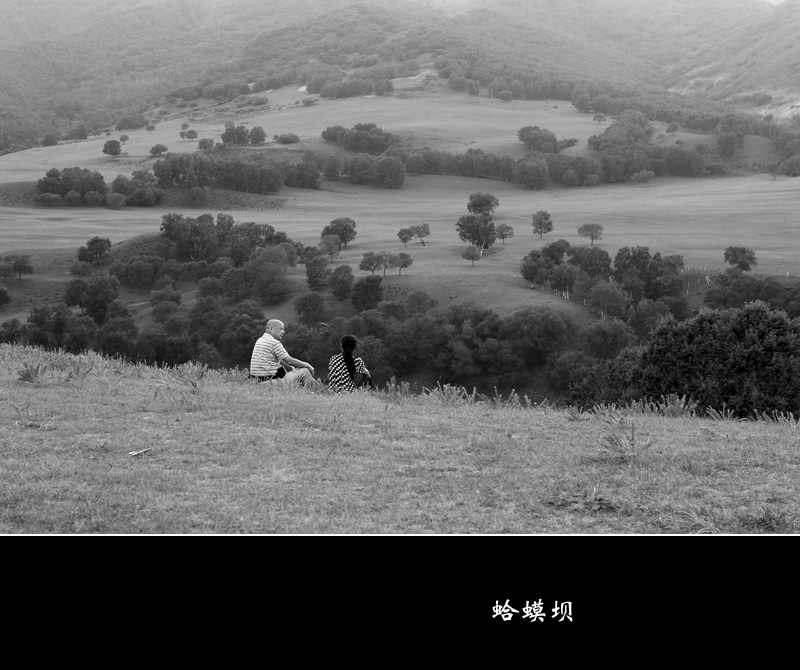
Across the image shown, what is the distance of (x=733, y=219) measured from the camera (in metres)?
106

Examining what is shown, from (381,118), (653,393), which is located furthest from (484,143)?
(653,393)

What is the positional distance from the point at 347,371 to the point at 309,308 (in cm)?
6862

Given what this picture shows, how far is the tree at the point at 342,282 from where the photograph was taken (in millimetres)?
82438

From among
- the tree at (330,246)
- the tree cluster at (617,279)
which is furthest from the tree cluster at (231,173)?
the tree cluster at (617,279)

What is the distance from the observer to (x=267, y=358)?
11.8 m

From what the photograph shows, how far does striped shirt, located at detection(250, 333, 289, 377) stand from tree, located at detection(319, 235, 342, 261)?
274ft

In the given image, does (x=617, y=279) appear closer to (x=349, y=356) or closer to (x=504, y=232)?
(x=504, y=232)

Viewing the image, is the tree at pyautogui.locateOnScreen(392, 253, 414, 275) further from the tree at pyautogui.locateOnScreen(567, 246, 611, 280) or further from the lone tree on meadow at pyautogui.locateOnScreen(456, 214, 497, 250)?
the tree at pyautogui.locateOnScreen(567, 246, 611, 280)

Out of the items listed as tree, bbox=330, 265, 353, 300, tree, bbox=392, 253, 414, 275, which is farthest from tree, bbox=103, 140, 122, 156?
tree, bbox=330, 265, 353, 300

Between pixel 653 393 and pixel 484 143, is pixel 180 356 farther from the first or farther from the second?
pixel 484 143

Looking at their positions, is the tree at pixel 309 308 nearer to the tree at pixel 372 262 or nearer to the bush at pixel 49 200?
the tree at pixel 372 262

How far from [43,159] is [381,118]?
6741 cm

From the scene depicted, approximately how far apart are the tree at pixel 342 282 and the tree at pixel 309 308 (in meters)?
3.48

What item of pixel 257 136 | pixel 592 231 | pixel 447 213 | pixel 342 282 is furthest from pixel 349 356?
pixel 257 136
